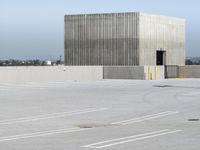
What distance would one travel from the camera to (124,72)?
49.7 meters

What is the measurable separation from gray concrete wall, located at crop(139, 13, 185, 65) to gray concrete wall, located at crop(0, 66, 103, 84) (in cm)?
910

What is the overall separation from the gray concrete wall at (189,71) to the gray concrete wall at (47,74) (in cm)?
899

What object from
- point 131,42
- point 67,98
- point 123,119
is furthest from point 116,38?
point 123,119

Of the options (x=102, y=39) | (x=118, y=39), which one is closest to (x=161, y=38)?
(x=118, y=39)

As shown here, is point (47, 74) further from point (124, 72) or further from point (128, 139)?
point (128, 139)

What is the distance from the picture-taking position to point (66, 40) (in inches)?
2383

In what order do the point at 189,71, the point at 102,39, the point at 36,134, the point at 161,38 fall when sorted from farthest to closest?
the point at 161,38
the point at 102,39
the point at 189,71
the point at 36,134

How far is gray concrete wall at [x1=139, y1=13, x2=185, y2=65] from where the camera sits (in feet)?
188

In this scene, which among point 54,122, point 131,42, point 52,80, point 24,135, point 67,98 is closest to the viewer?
point 24,135

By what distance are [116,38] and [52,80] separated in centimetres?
1601

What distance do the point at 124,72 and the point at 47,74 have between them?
9.07 meters

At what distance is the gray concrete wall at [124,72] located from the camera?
49.5 meters

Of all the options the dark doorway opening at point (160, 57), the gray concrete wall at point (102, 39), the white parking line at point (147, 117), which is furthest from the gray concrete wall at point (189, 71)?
the white parking line at point (147, 117)

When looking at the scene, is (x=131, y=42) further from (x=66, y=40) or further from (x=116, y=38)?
(x=66, y=40)
